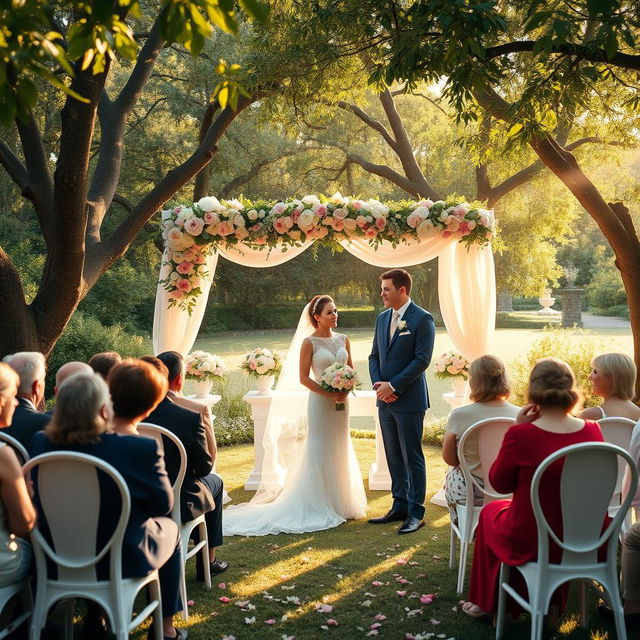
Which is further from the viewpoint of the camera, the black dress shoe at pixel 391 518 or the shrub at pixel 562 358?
the shrub at pixel 562 358

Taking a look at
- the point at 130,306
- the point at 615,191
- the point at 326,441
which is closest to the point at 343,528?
the point at 326,441

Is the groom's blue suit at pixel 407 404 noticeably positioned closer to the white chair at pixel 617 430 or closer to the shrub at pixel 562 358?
the white chair at pixel 617 430

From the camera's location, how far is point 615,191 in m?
15.2

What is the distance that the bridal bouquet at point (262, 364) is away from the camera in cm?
745

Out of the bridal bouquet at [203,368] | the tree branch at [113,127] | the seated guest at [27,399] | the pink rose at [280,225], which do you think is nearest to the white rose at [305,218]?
the pink rose at [280,225]

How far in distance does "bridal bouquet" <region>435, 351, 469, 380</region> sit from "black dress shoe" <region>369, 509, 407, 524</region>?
5.31 feet

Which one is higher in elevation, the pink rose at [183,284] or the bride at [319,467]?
the pink rose at [183,284]

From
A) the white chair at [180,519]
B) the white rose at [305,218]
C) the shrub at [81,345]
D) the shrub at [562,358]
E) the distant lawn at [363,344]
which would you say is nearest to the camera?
the white chair at [180,519]

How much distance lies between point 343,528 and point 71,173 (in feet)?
12.2

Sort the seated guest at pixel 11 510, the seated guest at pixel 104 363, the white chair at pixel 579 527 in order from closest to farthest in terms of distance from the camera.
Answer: the seated guest at pixel 11 510
the white chair at pixel 579 527
the seated guest at pixel 104 363

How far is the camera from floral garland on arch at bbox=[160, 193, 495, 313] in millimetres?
6969

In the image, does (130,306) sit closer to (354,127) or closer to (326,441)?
(354,127)

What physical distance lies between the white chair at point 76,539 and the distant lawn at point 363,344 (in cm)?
1154

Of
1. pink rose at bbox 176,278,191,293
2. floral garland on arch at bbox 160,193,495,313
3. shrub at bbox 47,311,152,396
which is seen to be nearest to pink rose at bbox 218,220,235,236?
floral garland on arch at bbox 160,193,495,313
